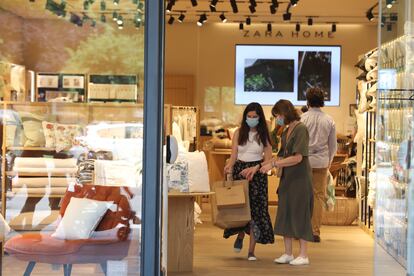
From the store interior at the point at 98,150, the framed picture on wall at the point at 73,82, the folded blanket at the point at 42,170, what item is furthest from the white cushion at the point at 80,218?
the framed picture on wall at the point at 73,82

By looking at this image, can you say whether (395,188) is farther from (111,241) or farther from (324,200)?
(324,200)

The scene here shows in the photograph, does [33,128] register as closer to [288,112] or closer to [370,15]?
[288,112]

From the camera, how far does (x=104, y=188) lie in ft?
A: 15.8

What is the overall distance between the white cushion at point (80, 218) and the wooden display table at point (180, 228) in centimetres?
151

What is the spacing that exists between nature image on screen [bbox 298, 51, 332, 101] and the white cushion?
9.36 meters

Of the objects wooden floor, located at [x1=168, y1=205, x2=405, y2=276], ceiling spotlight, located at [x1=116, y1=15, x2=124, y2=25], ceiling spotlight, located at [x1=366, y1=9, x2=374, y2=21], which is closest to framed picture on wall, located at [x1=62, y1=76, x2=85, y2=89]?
ceiling spotlight, located at [x1=116, y1=15, x2=124, y2=25]

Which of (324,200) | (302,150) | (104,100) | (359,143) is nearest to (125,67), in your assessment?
(104,100)

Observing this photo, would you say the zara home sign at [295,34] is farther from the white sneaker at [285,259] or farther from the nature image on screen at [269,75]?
the white sneaker at [285,259]

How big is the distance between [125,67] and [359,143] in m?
6.26

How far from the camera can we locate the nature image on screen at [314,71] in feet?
45.1

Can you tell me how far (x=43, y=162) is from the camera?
5.48m

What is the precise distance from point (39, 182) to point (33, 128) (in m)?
0.53

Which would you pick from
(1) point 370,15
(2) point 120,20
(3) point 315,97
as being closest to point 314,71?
(1) point 370,15

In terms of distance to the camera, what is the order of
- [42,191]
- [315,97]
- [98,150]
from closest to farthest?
[98,150] → [42,191] → [315,97]
